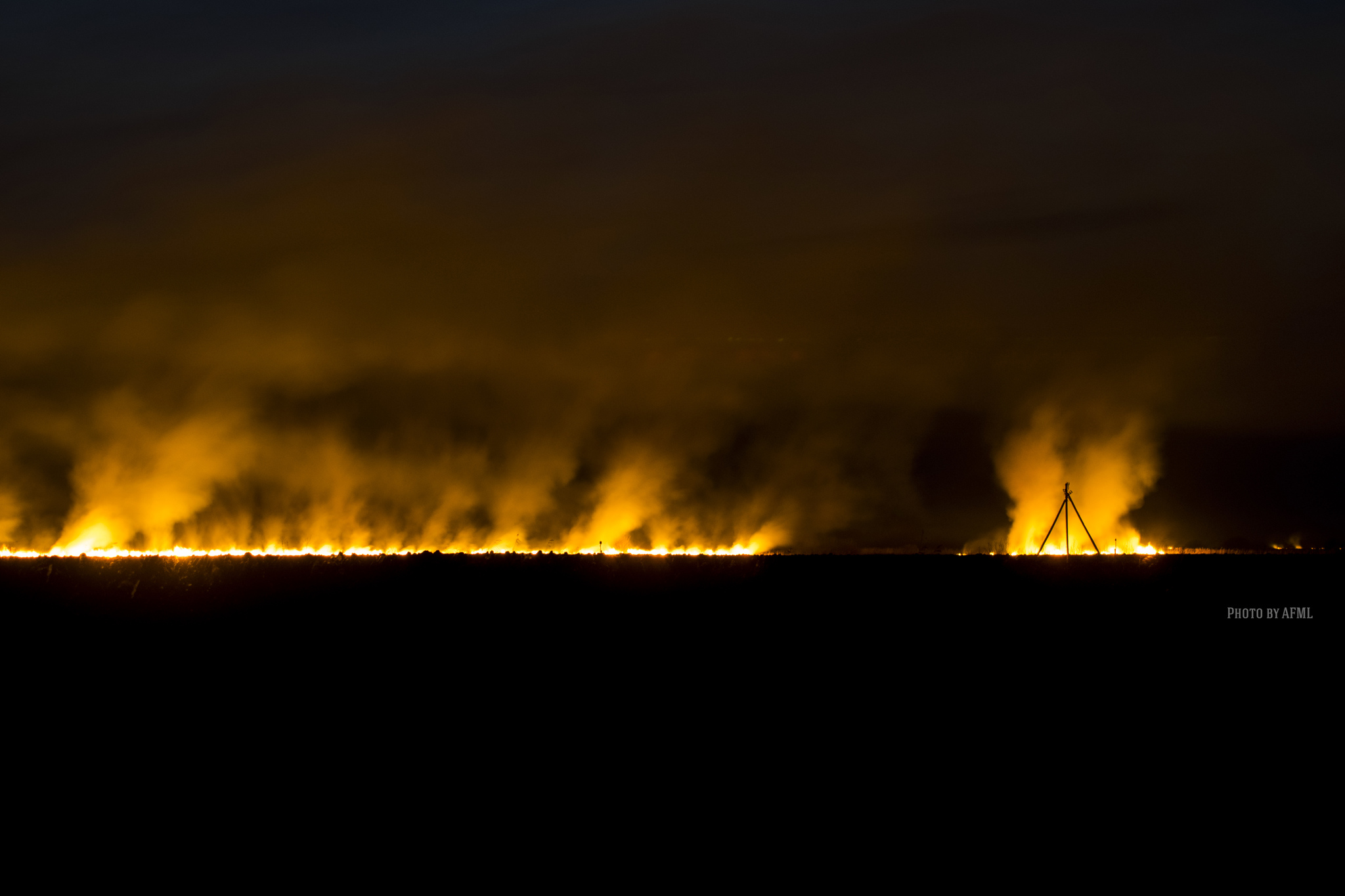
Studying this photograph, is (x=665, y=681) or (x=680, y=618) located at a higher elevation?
(x=680, y=618)

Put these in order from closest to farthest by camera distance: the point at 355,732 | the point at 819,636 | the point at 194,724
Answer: the point at 355,732
the point at 194,724
the point at 819,636

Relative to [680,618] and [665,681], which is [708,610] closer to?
[680,618]

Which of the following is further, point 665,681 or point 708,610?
point 708,610

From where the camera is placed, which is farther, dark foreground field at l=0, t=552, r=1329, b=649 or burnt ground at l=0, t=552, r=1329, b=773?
dark foreground field at l=0, t=552, r=1329, b=649

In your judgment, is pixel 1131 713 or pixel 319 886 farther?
pixel 1131 713

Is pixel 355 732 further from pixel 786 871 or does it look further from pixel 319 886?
pixel 786 871

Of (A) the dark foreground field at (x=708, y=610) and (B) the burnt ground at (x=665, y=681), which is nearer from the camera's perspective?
(B) the burnt ground at (x=665, y=681)

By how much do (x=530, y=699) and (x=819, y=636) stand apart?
3974cm

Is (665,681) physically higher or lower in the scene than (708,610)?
lower

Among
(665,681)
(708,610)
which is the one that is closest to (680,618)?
(708,610)

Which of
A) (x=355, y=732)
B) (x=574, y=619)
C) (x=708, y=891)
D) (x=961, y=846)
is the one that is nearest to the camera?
(x=708, y=891)

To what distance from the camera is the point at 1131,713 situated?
37.5 meters

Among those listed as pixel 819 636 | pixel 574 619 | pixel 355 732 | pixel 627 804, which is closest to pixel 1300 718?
pixel 627 804

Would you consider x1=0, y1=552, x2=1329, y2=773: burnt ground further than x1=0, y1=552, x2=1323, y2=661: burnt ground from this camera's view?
No
